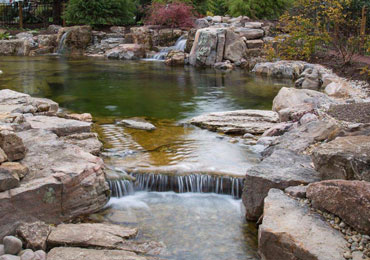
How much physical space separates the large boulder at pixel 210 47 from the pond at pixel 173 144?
318 cm

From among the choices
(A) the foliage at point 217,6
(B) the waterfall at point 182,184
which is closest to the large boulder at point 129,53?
(A) the foliage at point 217,6

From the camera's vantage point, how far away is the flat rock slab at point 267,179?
4578mm

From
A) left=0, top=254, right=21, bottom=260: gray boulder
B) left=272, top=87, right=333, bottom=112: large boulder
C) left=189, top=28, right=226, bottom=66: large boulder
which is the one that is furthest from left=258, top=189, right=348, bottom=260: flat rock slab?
left=189, top=28, right=226, bottom=66: large boulder

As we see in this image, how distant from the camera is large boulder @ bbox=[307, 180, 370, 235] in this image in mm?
3459

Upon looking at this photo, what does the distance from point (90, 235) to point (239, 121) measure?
186 inches

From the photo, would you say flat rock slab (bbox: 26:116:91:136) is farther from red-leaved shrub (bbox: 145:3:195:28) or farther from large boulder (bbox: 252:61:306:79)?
red-leaved shrub (bbox: 145:3:195:28)

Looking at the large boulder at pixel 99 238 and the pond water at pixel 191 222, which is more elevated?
the large boulder at pixel 99 238

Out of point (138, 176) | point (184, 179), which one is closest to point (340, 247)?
point (184, 179)

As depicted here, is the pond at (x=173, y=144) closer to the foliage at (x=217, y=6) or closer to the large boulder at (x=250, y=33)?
the large boulder at (x=250, y=33)

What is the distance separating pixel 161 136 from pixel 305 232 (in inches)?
170

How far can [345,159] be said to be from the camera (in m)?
4.21

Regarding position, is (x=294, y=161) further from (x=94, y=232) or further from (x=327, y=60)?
(x=327, y=60)

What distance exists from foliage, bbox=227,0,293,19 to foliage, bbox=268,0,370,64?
23.6 ft

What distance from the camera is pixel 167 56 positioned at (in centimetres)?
2014
